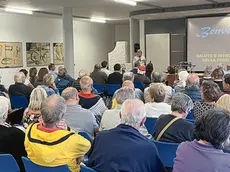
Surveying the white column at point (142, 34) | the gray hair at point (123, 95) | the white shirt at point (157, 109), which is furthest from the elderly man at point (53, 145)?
the white column at point (142, 34)

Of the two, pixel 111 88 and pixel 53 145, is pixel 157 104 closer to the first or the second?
pixel 53 145

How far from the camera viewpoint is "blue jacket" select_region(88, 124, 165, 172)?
2336 mm

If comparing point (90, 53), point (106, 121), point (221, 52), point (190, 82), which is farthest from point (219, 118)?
point (90, 53)

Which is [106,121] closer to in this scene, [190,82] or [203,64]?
[190,82]

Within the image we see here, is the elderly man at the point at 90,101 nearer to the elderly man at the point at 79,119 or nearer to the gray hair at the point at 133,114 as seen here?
the elderly man at the point at 79,119

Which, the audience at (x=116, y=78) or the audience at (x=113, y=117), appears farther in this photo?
the audience at (x=116, y=78)

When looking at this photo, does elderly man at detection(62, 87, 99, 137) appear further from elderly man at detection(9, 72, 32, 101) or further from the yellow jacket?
elderly man at detection(9, 72, 32, 101)

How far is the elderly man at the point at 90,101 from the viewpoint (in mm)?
5035

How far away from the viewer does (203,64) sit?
14.2m

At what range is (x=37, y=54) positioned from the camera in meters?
14.6

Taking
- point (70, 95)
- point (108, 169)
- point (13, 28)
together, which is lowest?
point (108, 169)

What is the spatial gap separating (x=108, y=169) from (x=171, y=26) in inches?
530

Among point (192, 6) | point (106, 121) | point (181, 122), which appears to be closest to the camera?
point (181, 122)

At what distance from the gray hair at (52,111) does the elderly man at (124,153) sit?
18.6 inches
